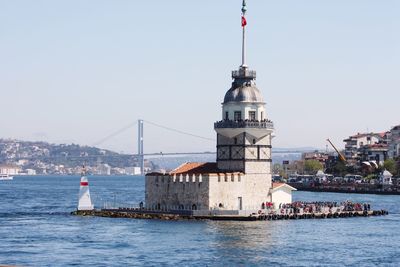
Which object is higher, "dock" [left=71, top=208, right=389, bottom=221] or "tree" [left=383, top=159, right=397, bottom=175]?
"tree" [left=383, top=159, right=397, bottom=175]

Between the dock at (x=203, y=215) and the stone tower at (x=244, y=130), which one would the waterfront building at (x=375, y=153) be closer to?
the dock at (x=203, y=215)

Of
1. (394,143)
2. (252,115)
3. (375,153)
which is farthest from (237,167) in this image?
(375,153)

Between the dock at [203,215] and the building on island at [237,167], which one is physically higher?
the building on island at [237,167]

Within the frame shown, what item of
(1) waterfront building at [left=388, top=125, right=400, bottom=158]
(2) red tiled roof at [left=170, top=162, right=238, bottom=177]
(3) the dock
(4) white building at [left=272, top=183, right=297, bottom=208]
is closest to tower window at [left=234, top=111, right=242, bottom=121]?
(2) red tiled roof at [left=170, top=162, right=238, bottom=177]

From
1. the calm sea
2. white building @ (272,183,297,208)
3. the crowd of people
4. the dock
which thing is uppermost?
white building @ (272,183,297,208)

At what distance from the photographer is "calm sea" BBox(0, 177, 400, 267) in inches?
2173

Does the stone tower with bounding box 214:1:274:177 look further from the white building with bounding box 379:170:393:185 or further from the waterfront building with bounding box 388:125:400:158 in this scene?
the waterfront building with bounding box 388:125:400:158

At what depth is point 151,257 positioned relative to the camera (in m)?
55.9

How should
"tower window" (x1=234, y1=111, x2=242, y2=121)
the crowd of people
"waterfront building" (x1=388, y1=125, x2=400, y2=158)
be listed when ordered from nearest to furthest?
1. the crowd of people
2. "tower window" (x1=234, y1=111, x2=242, y2=121)
3. "waterfront building" (x1=388, y1=125, x2=400, y2=158)

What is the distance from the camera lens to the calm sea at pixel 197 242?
55.2m

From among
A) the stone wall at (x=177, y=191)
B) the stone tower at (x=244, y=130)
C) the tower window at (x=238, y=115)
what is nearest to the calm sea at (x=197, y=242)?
the stone wall at (x=177, y=191)

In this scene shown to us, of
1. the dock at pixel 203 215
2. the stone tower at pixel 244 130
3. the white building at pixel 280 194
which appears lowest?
the dock at pixel 203 215

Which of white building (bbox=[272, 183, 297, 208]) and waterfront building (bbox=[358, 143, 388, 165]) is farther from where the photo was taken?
waterfront building (bbox=[358, 143, 388, 165])

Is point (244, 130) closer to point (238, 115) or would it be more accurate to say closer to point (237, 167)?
point (238, 115)
